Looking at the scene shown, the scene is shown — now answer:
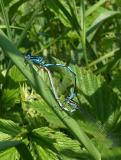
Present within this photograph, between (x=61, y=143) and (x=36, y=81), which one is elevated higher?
(x=36, y=81)

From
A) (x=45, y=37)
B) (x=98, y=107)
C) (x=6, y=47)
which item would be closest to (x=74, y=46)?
(x=45, y=37)

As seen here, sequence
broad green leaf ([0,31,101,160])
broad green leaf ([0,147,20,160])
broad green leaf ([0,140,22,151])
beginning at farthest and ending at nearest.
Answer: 1. broad green leaf ([0,147,20,160])
2. broad green leaf ([0,140,22,151])
3. broad green leaf ([0,31,101,160])

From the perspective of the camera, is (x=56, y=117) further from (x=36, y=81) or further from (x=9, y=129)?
(x=36, y=81)

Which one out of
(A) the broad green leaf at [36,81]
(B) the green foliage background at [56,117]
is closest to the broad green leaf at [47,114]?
(B) the green foliage background at [56,117]

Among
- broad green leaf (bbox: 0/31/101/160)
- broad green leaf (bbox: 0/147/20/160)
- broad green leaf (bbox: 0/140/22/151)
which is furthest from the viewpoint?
broad green leaf (bbox: 0/147/20/160)

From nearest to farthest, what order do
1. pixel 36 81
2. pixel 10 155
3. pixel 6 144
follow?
pixel 36 81
pixel 6 144
pixel 10 155

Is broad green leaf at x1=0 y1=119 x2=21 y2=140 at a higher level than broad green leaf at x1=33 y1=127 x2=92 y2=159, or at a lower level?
higher

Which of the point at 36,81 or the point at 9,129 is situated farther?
the point at 9,129

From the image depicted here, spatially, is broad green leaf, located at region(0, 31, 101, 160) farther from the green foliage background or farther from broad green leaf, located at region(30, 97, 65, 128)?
broad green leaf, located at region(30, 97, 65, 128)

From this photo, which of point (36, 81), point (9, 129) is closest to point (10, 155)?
point (9, 129)

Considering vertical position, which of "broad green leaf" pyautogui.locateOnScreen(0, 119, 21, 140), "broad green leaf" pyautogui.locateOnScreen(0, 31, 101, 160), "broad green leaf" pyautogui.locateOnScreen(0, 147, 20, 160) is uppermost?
"broad green leaf" pyautogui.locateOnScreen(0, 31, 101, 160)

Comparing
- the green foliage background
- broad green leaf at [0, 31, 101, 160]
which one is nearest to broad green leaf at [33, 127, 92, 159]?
the green foliage background

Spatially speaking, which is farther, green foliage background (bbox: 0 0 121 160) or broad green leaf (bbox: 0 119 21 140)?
broad green leaf (bbox: 0 119 21 140)
